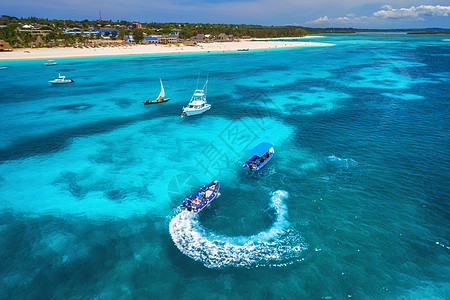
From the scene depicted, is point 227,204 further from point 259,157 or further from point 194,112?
point 194,112

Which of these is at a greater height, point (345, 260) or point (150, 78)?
point (150, 78)

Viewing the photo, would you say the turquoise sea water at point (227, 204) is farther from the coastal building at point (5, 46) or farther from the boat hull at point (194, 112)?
the coastal building at point (5, 46)

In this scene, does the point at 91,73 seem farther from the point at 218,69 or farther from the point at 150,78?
the point at 218,69

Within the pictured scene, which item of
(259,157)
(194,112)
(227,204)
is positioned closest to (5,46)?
(194,112)

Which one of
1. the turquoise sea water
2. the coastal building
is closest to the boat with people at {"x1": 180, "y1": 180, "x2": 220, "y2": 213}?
the turquoise sea water

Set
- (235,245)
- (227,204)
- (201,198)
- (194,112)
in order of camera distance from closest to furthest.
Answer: (235,245)
(201,198)
(227,204)
(194,112)

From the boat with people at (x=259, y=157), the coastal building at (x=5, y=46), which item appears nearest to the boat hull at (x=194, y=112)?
the boat with people at (x=259, y=157)

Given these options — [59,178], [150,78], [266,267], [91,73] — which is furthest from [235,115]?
[91,73]

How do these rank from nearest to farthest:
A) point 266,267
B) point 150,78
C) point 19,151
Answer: point 266,267
point 19,151
point 150,78
